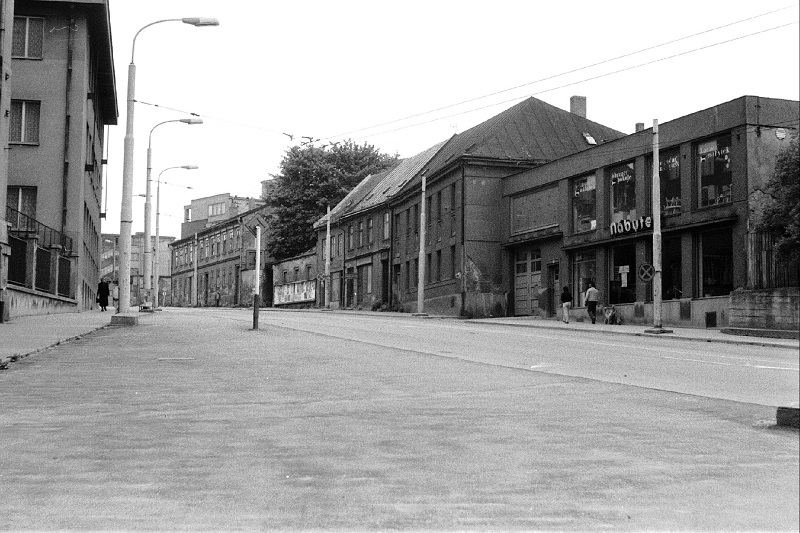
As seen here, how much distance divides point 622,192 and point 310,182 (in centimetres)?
5161

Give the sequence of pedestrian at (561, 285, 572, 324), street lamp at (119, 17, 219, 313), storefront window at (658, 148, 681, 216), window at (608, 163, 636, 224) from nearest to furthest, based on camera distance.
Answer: street lamp at (119, 17, 219, 313) < storefront window at (658, 148, 681, 216) < window at (608, 163, 636, 224) < pedestrian at (561, 285, 572, 324)


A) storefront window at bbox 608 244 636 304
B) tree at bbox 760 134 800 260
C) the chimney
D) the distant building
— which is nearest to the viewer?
tree at bbox 760 134 800 260

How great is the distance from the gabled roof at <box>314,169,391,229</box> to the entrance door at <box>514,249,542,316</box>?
28.2 meters

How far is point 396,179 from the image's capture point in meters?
69.0

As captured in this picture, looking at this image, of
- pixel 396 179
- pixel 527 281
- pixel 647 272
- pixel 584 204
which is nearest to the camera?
pixel 647 272

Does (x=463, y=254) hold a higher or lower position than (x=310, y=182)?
lower

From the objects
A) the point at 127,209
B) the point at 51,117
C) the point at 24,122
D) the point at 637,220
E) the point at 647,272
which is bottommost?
the point at 647,272

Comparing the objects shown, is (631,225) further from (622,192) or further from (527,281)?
(527,281)

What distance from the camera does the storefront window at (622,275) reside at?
3728cm

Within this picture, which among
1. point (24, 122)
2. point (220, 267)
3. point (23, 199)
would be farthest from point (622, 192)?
point (220, 267)

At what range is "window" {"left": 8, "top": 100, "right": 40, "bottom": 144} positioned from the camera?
39531 mm

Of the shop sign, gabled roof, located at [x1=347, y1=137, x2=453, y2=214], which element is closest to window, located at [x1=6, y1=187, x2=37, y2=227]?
the shop sign

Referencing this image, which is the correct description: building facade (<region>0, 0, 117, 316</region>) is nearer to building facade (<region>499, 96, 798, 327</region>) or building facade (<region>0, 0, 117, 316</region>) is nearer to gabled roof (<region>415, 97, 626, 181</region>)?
gabled roof (<region>415, 97, 626, 181</region>)

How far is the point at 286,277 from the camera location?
88.9 meters
